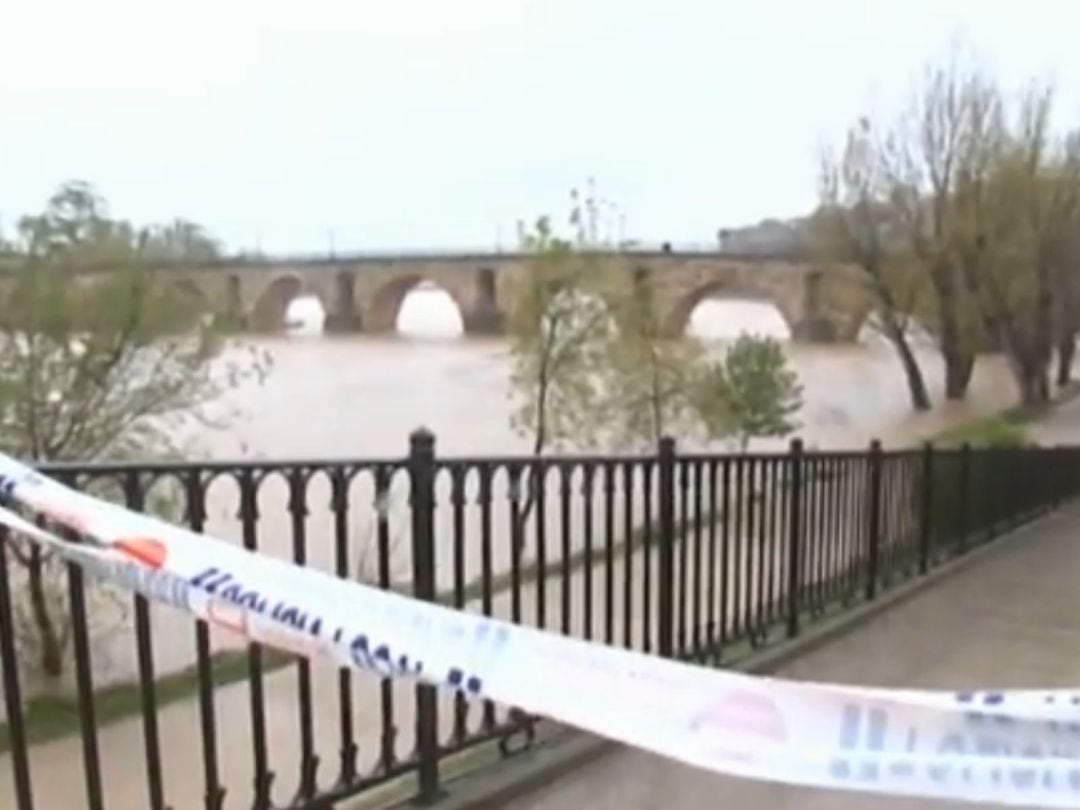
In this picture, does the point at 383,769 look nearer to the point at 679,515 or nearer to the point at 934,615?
the point at 679,515

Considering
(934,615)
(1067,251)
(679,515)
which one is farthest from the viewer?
(1067,251)

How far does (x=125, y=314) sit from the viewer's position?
11.3 metres

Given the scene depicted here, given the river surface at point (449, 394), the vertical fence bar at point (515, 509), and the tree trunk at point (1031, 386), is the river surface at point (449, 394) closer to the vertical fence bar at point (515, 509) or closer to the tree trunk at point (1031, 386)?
the tree trunk at point (1031, 386)

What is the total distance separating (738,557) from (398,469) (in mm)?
2513

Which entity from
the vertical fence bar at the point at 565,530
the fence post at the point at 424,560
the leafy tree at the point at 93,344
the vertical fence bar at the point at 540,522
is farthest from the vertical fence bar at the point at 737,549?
the leafy tree at the point at 93,344

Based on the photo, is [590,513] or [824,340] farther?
[824,340]

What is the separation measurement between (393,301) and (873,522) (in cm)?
3917

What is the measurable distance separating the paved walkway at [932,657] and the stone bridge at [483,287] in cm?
2080

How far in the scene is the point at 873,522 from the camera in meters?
6.02

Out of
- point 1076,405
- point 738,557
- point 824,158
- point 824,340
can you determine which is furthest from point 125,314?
point 824,340

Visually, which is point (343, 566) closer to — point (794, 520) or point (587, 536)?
point (587, 536)

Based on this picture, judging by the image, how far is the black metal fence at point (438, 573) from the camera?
2.57 meters

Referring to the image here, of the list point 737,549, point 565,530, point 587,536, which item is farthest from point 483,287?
point 587,536

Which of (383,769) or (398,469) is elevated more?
(398,469)
